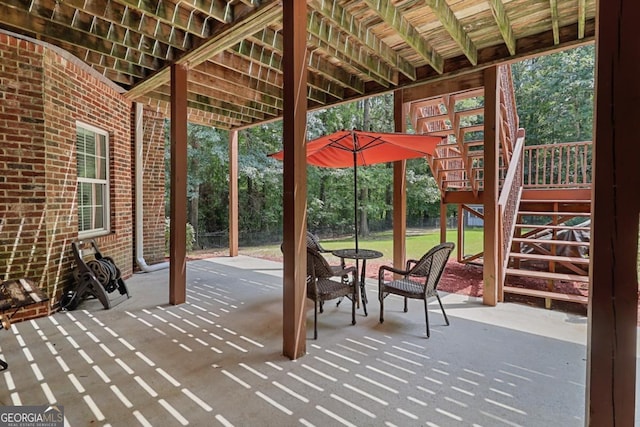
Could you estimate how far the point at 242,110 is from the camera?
21.0 ft

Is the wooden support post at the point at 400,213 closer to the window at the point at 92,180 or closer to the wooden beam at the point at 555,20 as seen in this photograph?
the wooden beam at the point at 555,20

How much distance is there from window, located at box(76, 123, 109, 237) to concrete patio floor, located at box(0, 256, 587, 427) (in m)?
1.49

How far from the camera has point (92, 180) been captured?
463 centimetres

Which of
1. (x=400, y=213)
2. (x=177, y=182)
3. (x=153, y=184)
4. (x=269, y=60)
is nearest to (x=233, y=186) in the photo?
(x=153, y=184)

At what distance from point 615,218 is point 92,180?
581 cm

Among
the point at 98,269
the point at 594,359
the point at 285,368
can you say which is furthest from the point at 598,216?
the point at 98,269

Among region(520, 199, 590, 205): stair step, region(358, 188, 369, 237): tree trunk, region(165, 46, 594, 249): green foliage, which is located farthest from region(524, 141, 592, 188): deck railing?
region(358, 188, 369, 237): tree trunk

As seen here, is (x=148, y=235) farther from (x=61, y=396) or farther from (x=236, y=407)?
(x=236, y=407)

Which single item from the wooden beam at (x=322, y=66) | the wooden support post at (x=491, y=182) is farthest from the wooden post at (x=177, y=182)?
the wooden support post at (x=491, y=182)

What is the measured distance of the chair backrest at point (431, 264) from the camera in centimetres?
309

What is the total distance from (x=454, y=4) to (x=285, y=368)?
383cm

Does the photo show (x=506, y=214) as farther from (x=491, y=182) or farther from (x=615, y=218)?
(x=615, y=218)

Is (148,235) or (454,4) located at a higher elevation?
(454,4)

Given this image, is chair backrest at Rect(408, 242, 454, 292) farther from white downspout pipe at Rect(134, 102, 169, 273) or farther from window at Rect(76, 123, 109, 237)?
white downspout pipe at Rect(134, 102, 169, 273)
